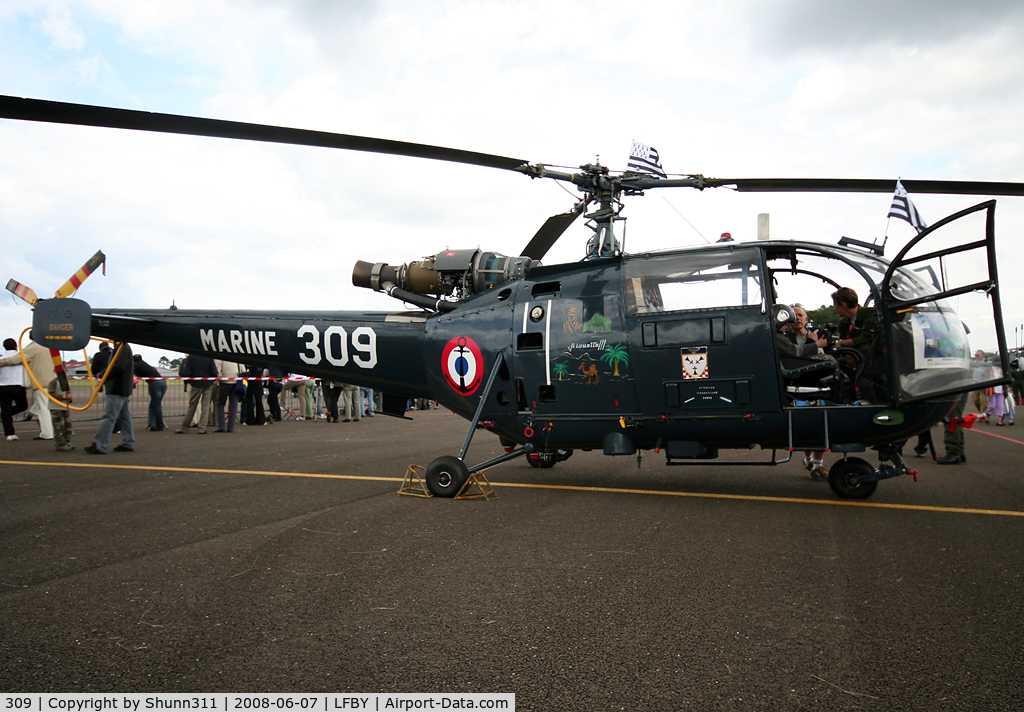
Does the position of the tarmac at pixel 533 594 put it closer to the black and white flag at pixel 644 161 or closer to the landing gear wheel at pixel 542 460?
the landing gear wheel at pixel 542 460

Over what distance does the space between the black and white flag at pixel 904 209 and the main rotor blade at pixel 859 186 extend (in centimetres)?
9

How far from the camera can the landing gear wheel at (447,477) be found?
618cm

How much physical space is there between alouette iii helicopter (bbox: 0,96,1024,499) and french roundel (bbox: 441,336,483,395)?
0.02m

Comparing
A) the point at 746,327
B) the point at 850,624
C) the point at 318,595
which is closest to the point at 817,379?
the point at 746,327

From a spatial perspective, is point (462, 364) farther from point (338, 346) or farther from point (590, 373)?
point (338, 346)

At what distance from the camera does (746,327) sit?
5.71 meters

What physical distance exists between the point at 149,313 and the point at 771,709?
9249 mm

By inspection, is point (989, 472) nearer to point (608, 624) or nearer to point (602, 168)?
point (602, 168)

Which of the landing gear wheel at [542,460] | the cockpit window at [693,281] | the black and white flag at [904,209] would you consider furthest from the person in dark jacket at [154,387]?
the black and white flag at [904,209]

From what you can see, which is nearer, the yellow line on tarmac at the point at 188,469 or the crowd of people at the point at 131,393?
the yellow line on tarmac at the point at 188,469

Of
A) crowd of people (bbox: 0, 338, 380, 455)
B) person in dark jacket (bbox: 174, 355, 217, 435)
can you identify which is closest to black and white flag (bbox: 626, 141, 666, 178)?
crowd of people (bbox: 0, 338, 380, 455)

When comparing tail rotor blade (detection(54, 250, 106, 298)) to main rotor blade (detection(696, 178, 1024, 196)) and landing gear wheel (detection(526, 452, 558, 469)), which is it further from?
main rotor blade (detection(696, 178, 1024, 196))

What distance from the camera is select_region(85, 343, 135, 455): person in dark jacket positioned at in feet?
32.8

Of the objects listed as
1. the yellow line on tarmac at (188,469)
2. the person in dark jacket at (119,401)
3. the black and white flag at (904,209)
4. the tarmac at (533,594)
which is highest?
the black and white flag at (904,209)
